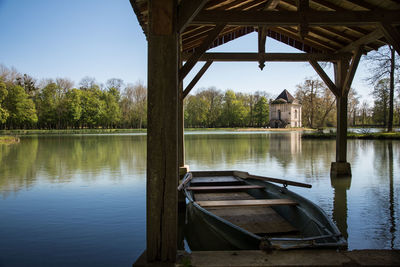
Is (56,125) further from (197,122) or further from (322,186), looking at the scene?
(322,186)

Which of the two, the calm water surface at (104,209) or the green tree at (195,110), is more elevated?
the green tree at (195,110)

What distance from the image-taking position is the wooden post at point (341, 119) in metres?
8.42

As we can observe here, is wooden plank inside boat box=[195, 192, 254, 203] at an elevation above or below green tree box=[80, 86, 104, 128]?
below

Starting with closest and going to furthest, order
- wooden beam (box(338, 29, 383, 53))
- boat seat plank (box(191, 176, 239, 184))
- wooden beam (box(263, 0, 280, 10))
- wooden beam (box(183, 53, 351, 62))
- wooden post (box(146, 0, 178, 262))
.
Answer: wooden post (box(146, 0, 178, 262)) → boat seat plank (box(191, 176, 239, 184)) → wooden beam (box(338, 29, 383, 53)) → wooden beam (box(263, 0, 280, 10)) → wooden beam (box(183, 53, 351, 62))

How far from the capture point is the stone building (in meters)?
63.0

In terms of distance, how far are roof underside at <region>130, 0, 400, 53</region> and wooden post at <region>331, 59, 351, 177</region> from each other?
55 centimetres

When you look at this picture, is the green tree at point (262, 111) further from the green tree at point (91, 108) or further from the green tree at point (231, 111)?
the green tree at point (91, 108)

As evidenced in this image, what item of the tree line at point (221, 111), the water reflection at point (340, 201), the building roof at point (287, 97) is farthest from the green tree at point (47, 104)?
the water reflection at point (340, 201)

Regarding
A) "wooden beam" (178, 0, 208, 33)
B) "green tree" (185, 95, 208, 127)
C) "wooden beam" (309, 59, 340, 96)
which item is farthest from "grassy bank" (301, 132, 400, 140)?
"green tree" (185, 95, 208, 127)

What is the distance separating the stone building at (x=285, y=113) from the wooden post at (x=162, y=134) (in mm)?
62114

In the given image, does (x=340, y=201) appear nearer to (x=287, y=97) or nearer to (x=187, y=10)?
(x=187, y=10)

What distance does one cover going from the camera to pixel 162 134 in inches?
107

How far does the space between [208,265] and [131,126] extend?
6294 cm

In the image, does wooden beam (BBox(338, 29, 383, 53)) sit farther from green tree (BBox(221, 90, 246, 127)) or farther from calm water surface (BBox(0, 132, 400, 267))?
green tree (BBox(221, 90, 246, 127))
